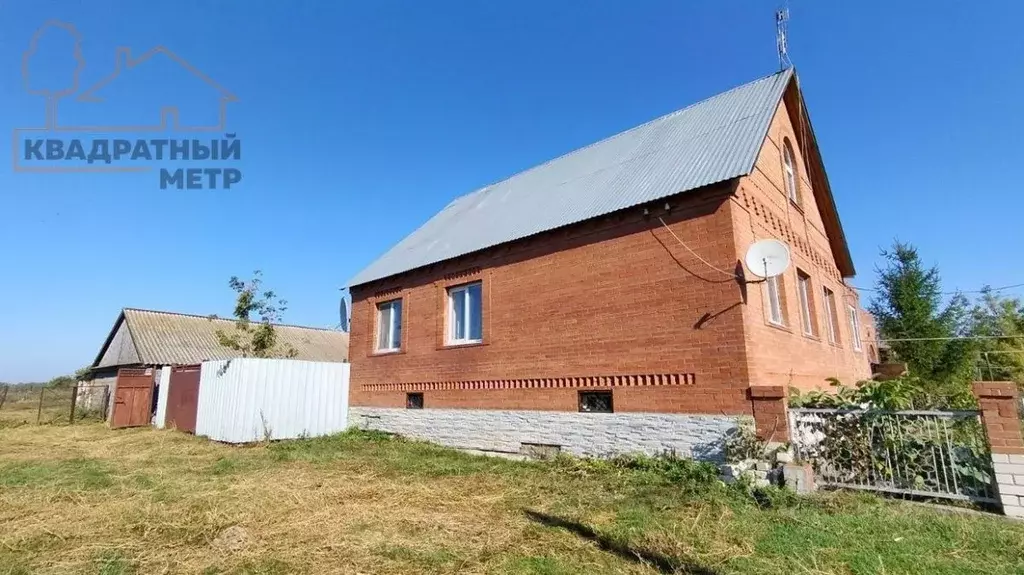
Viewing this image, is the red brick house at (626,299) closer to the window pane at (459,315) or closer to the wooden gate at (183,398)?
the window pane at (459,315)

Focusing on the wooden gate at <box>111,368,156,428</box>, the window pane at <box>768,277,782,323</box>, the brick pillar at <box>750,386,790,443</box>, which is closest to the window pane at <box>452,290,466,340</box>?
the window pane at <box>768,277,782,323</box>

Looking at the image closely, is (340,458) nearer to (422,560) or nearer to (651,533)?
(422,560)

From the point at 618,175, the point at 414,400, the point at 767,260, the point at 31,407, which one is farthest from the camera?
the point at 31,407

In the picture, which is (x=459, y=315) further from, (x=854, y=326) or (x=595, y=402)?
(x=854, y=326)

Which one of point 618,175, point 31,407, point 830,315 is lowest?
point 31,407

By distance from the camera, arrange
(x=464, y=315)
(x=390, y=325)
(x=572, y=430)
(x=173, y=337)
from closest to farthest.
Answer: (x=572, y=430) → (x=464, y=315) → (x=390, y=325) → (x=173, y=337)

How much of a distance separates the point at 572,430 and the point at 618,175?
5654mm

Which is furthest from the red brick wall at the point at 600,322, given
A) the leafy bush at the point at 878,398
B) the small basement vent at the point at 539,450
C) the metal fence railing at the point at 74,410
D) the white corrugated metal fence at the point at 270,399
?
the metal fence railing at the point at 74,410

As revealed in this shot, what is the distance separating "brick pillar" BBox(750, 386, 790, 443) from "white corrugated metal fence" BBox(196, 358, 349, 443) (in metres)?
11.6

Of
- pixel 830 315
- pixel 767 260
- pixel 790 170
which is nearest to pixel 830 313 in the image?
pixel 830 315

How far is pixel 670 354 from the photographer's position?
8.23m

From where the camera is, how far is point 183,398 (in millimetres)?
16422

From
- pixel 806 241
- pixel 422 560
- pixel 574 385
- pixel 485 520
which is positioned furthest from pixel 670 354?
pixel 806 241

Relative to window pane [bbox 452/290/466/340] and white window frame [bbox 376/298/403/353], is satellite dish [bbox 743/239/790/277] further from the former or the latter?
white window frame [bbox 376/298/403/353]
